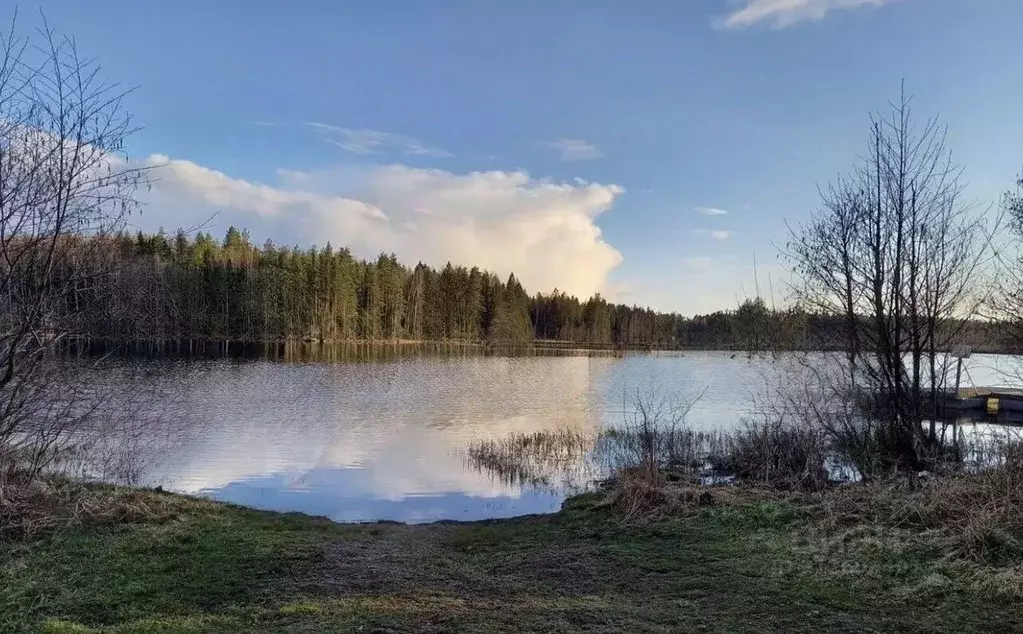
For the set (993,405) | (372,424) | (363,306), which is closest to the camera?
(372,424)

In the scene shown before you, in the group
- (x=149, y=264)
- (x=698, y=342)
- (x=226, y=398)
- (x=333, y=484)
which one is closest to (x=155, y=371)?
(x=226, y=398)

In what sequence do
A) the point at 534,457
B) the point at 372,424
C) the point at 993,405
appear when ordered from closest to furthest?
1. the point at 534,457
2. the point at 372,424
3. the point at 993,405

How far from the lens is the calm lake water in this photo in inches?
548

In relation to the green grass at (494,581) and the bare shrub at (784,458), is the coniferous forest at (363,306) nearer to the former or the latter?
the bare shrub at (784,458)

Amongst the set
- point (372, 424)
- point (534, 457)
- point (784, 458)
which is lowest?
point (534, 457)

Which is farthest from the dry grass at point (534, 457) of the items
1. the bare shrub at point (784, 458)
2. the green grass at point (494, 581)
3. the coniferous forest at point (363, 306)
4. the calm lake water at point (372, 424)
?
the coniferous forest at point (363, 306)

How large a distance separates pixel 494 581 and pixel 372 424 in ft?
56.2

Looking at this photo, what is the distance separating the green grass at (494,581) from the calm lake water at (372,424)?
435cm

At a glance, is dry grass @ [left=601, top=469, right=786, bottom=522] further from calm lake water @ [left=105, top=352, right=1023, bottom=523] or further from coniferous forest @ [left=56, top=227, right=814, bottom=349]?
coniferous forest @ [left=56, top=227, right=814, bottom=349]

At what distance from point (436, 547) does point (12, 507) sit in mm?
5151

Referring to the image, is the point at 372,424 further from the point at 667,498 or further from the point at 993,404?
the point at 993,404

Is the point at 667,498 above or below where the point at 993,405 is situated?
above

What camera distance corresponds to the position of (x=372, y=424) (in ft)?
75.6

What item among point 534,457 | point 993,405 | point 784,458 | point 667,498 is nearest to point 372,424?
point 534,457
